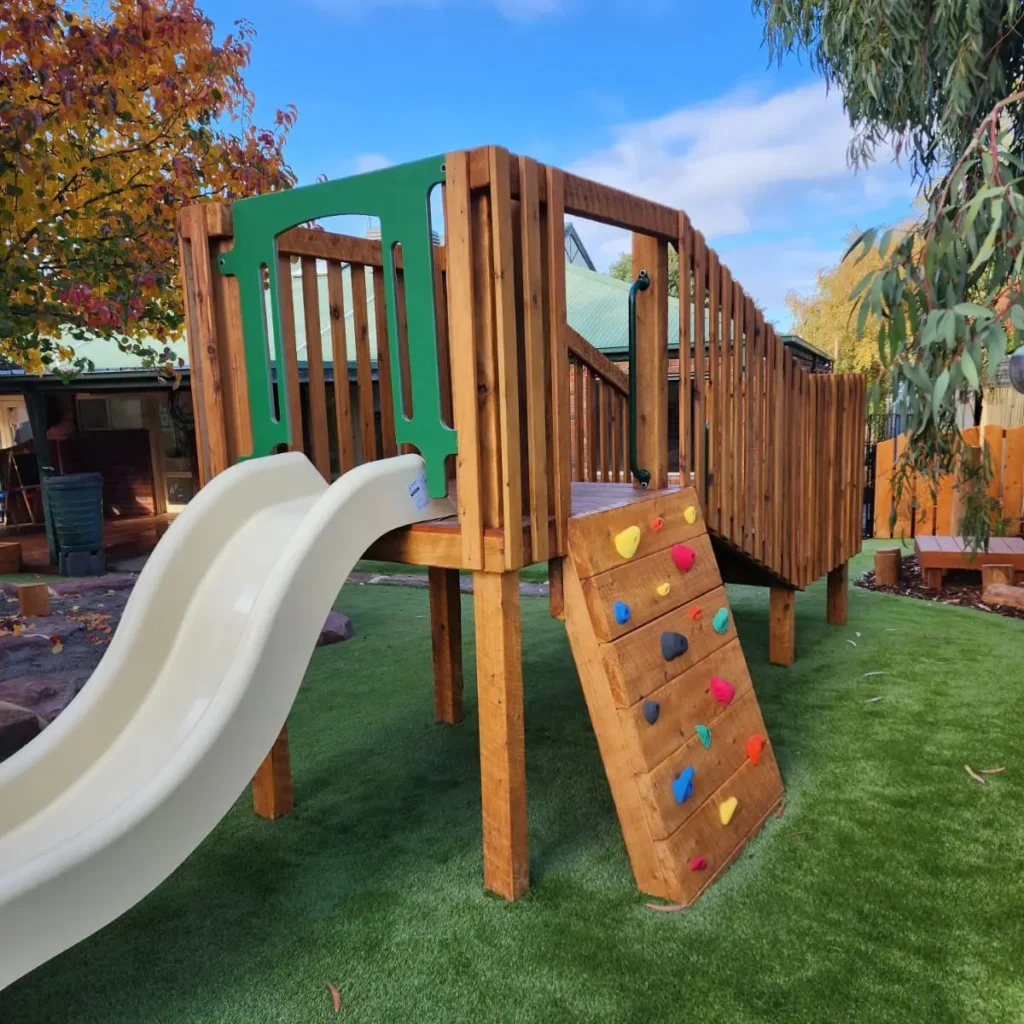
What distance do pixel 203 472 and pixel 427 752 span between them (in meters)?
1.70

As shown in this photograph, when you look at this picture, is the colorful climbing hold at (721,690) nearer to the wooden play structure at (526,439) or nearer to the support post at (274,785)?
the wooden play structure at (526,439)

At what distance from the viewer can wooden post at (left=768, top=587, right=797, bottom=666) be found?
15.8 feet

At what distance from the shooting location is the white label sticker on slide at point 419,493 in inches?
102

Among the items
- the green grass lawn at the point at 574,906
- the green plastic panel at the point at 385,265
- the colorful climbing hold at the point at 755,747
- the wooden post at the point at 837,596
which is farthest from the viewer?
the wooden post at the point at 837,596

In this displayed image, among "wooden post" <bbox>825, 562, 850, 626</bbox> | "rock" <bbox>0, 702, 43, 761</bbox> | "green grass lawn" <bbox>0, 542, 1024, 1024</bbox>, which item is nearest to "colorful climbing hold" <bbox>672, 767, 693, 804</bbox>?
"green grass lawn" <bbox>0, 542, 1024, 1024</bbox>

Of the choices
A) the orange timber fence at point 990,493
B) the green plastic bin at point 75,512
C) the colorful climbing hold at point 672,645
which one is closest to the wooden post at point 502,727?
the colorful climbing hold at point 672,645

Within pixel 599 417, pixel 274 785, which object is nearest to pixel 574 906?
pixel 274 785

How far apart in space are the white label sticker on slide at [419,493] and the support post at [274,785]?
3.99ft

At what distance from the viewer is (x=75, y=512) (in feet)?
30.0

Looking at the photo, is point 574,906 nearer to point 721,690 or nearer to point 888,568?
point 721,690

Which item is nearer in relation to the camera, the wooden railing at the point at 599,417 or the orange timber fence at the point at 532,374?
the orange timber fence at the point at 532,374

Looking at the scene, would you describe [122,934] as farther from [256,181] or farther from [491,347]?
[256,181]

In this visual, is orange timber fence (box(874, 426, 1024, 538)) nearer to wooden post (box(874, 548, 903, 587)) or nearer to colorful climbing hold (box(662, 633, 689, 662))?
wooden post (box(874, 548, 903, 587))

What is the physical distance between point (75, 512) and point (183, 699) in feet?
26.2
